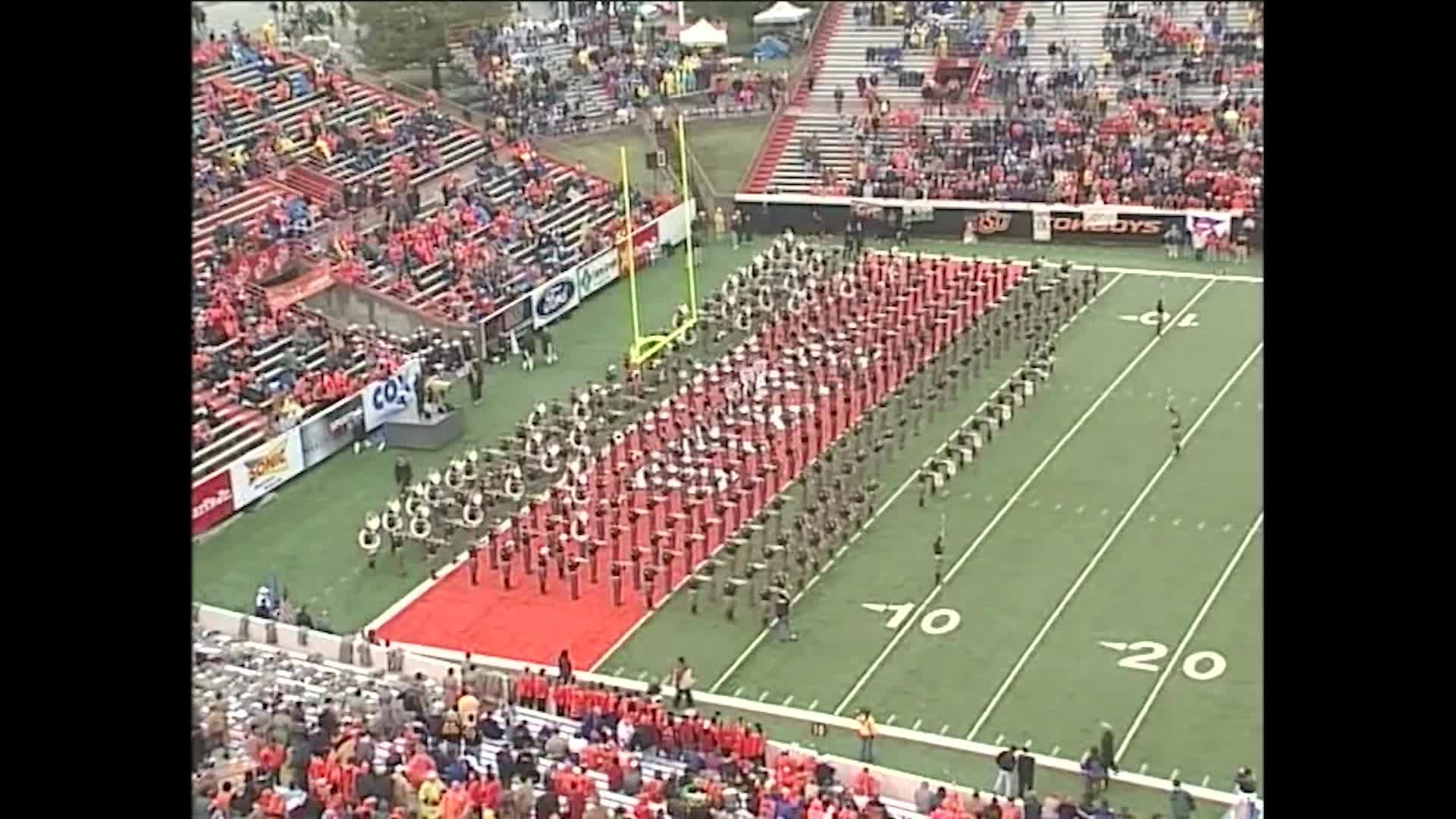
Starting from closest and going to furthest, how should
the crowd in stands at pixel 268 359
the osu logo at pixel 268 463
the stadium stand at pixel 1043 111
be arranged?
the osu logo at pixel 268 463 < the crowd in stands at pixel 268 359 < the stadium stand at pixel 1043 111

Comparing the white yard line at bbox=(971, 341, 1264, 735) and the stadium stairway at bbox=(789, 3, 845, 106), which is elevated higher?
the stadium stairway at bbox=(789, 3, 845, 106)

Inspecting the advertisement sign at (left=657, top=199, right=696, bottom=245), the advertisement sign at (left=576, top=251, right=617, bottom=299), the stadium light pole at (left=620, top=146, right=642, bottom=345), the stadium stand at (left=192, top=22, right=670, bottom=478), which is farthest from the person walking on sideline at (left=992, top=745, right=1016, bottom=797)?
the advertisement sign at (left=657, top=199, right=696, bottom=245)

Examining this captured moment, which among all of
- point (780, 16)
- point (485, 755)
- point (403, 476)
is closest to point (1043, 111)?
point (780, 16)

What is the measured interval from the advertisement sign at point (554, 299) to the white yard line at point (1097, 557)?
6595mm

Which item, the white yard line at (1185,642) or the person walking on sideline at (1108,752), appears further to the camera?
the white yard line at (1185,642)

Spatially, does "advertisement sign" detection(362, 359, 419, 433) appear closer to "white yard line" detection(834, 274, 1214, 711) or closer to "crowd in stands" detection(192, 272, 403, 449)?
"crowd in stands" detection(192, 272, 403, 449)

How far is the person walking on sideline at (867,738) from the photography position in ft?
37.3

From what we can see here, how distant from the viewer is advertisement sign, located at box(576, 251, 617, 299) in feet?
69.6

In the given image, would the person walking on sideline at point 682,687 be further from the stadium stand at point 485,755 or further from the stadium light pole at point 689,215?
the stadium light pole at point 689,215

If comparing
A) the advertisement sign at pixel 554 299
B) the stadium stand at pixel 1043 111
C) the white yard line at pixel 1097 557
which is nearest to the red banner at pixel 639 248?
the advertisement sign at pixel 554 299

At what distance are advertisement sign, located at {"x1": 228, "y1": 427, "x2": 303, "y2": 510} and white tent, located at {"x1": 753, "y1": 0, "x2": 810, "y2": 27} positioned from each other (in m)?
14.1

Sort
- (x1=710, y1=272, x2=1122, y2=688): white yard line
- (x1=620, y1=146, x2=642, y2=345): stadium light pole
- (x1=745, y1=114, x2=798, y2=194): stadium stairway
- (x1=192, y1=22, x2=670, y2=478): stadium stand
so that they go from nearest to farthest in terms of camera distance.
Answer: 1. (x1=710, y1=272, x2=1122, y2=688): white yard line
2. (x1=192, y1=22, x2=670, y2=478): stadium stand
3. (x1=620, y1=146, x2=642, y2=345): stadium light pole
4. (x1=745, y1=114, x2=798, y2=194): stadium stairway
